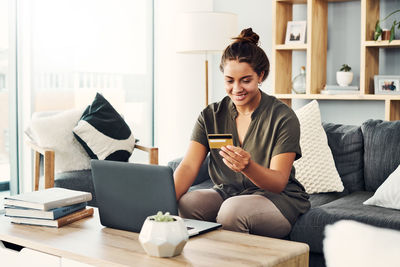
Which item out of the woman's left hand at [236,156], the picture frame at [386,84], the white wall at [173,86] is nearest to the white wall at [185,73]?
the white wall at [173,86]

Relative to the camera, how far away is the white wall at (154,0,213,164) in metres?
5.00

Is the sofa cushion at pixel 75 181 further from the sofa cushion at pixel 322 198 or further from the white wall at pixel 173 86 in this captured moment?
the white wall at pixel 173 86

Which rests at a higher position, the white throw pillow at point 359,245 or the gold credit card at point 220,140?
the gold credit card at point 220,140

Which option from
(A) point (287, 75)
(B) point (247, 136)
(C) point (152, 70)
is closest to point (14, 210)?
(B) point (247, 136)

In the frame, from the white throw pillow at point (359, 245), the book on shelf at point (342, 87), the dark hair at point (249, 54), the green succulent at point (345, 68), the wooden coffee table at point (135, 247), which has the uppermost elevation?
the green succulent at point (345, 68)

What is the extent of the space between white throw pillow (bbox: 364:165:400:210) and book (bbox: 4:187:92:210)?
131cm

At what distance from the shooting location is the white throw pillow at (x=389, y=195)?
8.16 ft

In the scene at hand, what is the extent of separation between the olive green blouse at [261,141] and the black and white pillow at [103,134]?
1.27 m

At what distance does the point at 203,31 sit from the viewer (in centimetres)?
410

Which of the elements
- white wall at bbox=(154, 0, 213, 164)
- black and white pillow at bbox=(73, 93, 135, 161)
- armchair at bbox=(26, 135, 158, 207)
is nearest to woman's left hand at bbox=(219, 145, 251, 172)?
armchair at bbox=(26, 135, 158, 207)

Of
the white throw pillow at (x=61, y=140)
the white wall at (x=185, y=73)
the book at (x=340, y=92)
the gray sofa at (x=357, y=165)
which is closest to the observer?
the gray sofa at (x=357, y=165)

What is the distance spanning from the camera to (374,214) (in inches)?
93.3

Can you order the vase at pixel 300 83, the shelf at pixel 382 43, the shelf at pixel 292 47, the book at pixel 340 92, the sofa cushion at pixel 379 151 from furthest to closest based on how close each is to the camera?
the vase at pixel 300 83 → the shelf at pixel 292 47 → the book at pixel 340 92 → the shelf at pixel 382 43 → the sofa cushion at pixel 379 151

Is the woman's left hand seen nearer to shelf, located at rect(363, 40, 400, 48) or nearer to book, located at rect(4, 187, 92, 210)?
book, located at rect(4, 187, 92, 210)
